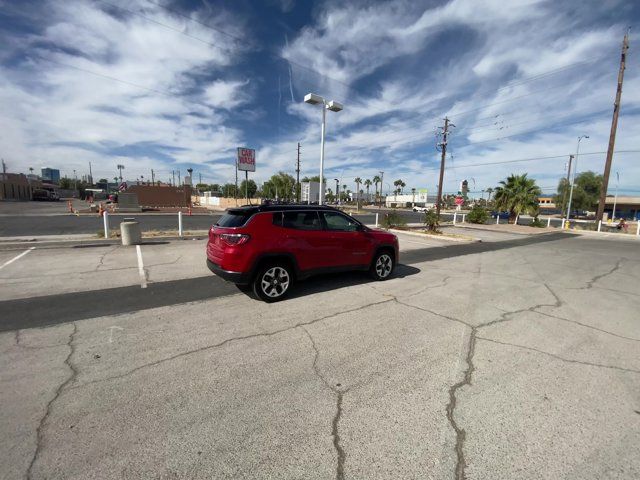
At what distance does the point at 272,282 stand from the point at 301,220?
1271mm

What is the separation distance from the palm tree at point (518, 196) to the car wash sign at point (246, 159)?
29.2 meters

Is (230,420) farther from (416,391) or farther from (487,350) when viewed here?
(487,350)

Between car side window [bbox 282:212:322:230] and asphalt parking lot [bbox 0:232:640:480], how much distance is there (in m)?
1.32

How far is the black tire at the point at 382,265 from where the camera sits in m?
6.78

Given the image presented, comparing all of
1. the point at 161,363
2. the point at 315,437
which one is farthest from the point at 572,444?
the point at 161,363

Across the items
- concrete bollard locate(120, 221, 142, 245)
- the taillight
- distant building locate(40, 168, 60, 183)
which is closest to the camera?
the taillight

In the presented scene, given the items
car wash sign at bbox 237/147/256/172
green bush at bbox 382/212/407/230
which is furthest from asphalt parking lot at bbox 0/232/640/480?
car wash sign at bbox 237/147/256/172

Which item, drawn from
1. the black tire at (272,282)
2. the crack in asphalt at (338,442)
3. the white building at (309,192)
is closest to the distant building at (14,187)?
the white building at (309,192)

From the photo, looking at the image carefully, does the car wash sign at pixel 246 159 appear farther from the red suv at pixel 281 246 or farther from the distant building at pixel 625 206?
the distant building at pixel 625 206

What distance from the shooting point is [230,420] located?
8.13 ft

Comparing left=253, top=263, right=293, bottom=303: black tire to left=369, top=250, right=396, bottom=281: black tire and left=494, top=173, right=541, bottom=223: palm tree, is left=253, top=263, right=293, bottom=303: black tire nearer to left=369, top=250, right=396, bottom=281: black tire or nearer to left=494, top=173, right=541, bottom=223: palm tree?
left=369, top=250, right=396, bottom=281: black tire

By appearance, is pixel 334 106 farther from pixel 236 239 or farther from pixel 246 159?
pixel 246 159

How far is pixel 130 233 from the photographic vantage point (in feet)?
36.9

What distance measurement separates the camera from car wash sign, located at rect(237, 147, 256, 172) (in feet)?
126
